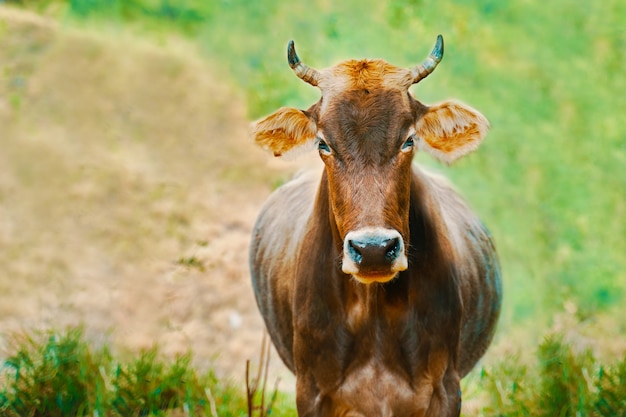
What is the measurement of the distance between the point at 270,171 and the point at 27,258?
13.2 feet

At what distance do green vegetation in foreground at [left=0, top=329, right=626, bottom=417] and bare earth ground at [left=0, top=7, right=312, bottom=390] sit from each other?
4713 mm

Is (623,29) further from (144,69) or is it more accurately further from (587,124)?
(144,69)

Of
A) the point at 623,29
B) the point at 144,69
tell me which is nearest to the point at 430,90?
the point at 623,29

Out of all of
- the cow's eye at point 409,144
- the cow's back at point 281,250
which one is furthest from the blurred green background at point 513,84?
the cow's eye at point 409,144

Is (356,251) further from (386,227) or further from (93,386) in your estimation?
(93,386)

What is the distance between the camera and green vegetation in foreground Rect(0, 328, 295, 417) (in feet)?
22.9

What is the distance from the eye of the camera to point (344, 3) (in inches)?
640

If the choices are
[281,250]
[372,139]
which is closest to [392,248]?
[372,139]

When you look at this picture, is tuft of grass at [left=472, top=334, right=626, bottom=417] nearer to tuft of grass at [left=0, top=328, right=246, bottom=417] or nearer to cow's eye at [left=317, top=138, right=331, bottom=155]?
tuft of grass at [left=0, top=328, right=246, bottom=417]

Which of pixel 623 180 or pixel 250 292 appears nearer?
pixel 250 292

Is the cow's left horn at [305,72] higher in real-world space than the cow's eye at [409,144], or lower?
higher

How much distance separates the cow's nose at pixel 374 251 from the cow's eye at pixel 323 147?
68cm

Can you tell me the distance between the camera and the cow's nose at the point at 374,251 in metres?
4.39

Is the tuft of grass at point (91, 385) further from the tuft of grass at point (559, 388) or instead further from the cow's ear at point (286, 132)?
the cow's ear at point (286, 132)
